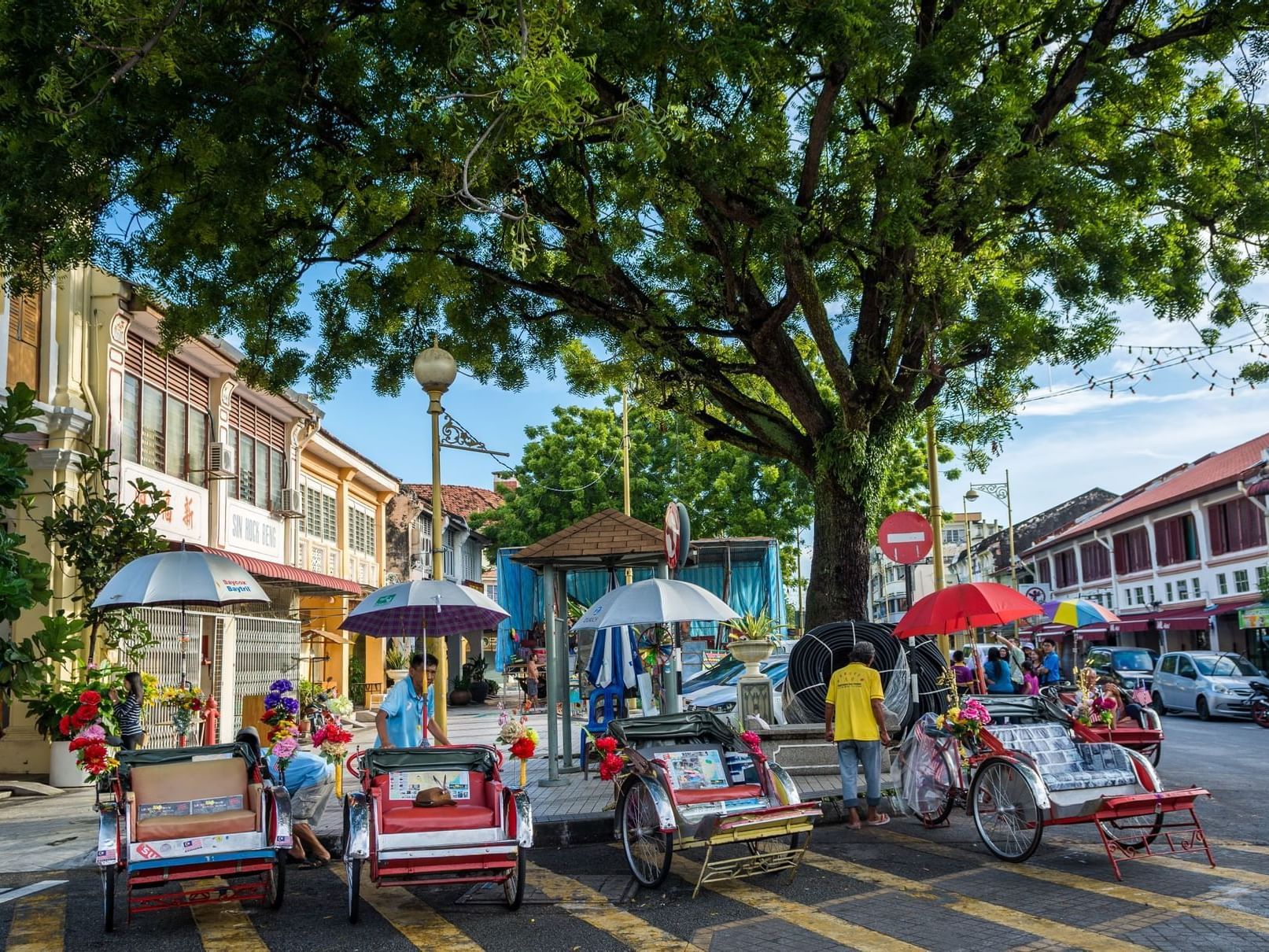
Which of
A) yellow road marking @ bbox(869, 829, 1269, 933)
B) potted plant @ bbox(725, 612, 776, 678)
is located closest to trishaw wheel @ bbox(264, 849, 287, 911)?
yellow road marking @ bbox(869, 829, 1269, 933)

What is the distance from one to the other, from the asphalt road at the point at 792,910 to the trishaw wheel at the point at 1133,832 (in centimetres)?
24

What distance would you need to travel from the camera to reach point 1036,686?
62.4 ft

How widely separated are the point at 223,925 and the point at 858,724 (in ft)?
17.9

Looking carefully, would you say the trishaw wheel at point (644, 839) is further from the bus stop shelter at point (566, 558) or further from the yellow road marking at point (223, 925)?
Answer: the bus stop shelter at point (566, 558)

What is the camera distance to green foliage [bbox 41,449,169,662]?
48.6 ft

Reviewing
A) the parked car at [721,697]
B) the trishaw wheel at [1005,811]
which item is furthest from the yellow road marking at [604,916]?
the parked car at [721,697]

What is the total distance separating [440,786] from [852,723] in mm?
3818

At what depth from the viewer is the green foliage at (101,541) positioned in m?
14.8

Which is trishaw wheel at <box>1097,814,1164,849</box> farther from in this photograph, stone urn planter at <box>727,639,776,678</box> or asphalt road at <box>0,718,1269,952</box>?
stone urn planter at <box>727,639,776,678</box>

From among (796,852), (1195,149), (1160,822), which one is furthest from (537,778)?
(1195,149)

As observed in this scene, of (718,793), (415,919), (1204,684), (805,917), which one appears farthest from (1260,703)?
(415,919)

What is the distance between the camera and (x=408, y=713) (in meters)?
9.31

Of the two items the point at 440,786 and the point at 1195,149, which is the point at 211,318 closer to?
the point at 440,786

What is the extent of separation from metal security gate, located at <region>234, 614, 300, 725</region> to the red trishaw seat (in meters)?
12.2
